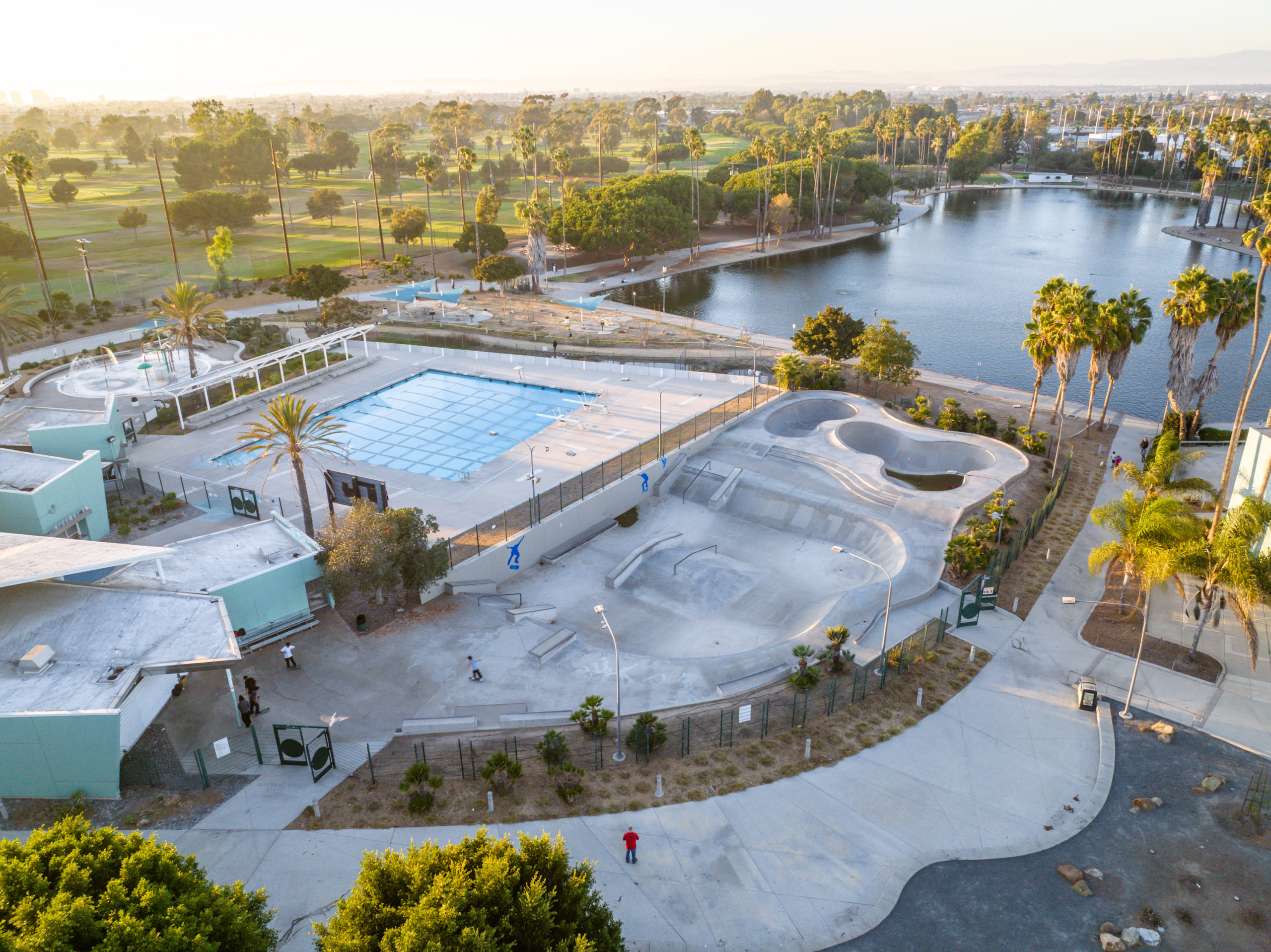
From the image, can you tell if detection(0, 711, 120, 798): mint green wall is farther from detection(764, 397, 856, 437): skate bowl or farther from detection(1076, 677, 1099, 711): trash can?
detection(764, 397, 856, 437): skate bowl

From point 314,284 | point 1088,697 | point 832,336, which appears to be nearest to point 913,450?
point 832,336

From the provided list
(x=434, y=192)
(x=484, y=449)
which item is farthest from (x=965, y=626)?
(x=434, y=192)

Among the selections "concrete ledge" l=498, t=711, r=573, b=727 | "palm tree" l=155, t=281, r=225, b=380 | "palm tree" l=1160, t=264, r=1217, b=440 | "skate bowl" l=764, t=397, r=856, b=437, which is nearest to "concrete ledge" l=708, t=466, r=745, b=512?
"skate bowl" l=764, t=397, r=856, b=437

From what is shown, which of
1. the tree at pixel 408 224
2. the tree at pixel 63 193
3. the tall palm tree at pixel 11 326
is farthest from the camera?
the tree at pixel 63 193

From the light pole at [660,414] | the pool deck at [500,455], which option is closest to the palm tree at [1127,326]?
the pool deck at [500,455]

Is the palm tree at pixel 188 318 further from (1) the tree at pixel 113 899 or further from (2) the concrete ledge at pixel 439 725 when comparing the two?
(1) the tree at pixel 113 899
